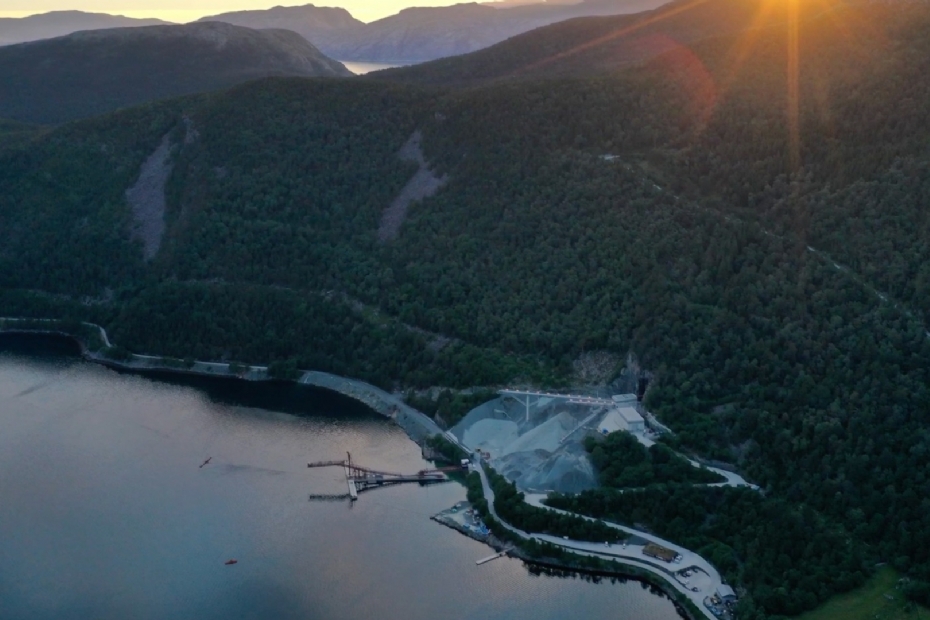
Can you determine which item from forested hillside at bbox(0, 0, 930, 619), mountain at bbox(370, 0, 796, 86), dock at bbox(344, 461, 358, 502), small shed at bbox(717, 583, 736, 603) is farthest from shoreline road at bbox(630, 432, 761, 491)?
mountain at bbox(370, 0, 796, 86)

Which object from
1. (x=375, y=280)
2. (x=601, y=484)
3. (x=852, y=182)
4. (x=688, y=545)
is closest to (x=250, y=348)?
(x=375, y=280)

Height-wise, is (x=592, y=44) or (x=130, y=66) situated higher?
(x=130, y=66)

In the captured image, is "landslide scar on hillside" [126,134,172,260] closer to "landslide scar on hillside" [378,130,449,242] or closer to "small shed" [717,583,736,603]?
"landslide scar on hillside" [378,130,449,242]

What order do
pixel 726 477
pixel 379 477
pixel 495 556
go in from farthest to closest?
pixel 379 477 → pixel 726 477 → pixel 495 556

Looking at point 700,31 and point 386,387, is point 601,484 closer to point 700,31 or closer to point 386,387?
point 386,387

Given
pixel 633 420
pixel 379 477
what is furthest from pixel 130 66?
pixel 633 420

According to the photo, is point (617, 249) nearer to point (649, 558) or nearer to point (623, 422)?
point (623, 422)
